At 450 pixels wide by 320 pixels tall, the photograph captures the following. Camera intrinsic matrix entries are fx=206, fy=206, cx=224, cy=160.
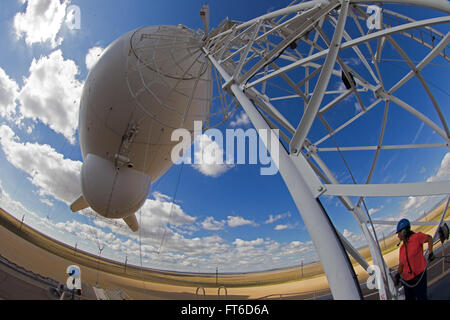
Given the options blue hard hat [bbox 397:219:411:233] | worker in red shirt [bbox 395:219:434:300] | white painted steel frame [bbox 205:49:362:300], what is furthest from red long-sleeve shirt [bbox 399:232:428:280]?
white painted steel frame [bbox 205:49:362:300]

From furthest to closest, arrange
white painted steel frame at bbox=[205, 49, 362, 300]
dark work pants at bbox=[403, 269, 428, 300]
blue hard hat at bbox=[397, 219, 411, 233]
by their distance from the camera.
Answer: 1. blue hard hat at bbox=[397, 219, 411, 233]
2. dark work pants at bbox=[403, 269, 428, 300]
3. white painted steel frame at bbox=[205, 49, 362, 300]

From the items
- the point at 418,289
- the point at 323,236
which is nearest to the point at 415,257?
the point at 418,289

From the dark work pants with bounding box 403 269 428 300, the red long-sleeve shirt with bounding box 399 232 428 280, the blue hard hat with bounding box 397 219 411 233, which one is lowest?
the dark work pants with bounding box 403 269 428 300

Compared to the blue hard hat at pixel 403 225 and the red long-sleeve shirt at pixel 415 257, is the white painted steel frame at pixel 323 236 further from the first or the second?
the blue hard hat at pixel 403 225

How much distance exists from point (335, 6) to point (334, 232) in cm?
377

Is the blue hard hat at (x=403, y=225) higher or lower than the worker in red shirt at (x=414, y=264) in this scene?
higher

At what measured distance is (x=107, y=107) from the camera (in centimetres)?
727

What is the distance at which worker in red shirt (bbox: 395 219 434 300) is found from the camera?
269 cm

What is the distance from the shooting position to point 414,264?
2746 mm

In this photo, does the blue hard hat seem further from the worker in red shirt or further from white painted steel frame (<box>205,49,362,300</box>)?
white painted steel frame (<box>205,49,362,300</box>)

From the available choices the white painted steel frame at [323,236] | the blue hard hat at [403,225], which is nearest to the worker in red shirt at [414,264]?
the blue hard hat at [403,225]

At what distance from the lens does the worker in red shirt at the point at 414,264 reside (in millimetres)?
2695

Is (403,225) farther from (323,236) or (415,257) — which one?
(323,236)
